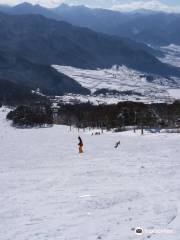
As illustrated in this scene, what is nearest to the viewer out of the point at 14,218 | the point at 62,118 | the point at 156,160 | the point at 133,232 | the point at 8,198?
the point at 133,232

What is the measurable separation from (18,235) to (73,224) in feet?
8.01

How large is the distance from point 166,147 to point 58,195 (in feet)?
78.2

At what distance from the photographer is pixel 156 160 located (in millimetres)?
39281

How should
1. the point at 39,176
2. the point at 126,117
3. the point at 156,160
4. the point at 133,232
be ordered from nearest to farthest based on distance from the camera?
the point at 133,232 → the point at 39,176 → the point at 156,160 → the point at 126,117

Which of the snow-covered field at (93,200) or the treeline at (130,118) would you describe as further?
the treeline at (130,118)

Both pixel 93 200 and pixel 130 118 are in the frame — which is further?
pixel 130 118

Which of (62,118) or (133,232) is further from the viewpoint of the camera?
(62,118)

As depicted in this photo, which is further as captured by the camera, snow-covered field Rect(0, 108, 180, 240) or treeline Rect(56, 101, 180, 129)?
treeline Rect(56, 101, 180, 129)

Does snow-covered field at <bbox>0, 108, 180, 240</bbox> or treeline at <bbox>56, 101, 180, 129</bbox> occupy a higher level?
treeline at <bbox>56, 101, 180, 129</bbox>

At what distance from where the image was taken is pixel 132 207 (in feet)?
76.9

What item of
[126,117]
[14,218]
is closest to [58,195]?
[14,218]

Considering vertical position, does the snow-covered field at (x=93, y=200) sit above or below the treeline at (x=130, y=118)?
below

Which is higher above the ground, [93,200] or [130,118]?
[130,118]

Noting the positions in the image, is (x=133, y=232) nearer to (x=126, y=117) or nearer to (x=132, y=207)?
(x=132, y=207)
